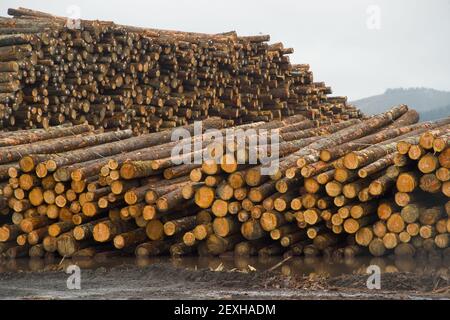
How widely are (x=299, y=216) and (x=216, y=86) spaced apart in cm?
1169

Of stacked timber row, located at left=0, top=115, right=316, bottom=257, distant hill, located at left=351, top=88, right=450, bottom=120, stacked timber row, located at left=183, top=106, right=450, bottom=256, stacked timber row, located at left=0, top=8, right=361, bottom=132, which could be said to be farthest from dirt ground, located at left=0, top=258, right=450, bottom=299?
distant hill, located at left=351, top=88, right=450, bottom=120

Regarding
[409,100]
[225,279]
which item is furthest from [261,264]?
[409,100]

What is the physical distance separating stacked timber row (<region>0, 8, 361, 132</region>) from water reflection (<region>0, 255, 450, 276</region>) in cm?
609

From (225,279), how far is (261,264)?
3.47ft

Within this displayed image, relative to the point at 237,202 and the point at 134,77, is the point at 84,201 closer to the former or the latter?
the point at 237,202

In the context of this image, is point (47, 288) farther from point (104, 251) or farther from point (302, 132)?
point (302, 132)

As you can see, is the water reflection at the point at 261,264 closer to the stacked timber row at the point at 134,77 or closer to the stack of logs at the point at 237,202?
the stack of logs at the point at 237,202

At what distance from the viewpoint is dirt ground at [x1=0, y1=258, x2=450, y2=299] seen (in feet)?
26.8

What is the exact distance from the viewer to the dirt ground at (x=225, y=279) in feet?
26.8

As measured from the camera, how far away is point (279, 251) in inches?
413

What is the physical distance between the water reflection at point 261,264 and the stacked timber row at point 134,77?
6.09m

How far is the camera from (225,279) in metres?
8.89

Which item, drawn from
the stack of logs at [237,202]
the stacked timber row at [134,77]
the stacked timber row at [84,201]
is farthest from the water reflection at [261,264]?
the stacked timber row at [134,77]

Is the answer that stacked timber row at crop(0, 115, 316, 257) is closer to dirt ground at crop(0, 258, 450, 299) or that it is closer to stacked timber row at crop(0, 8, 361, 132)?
dirt ground at crop(0, 258, 450, 299)
